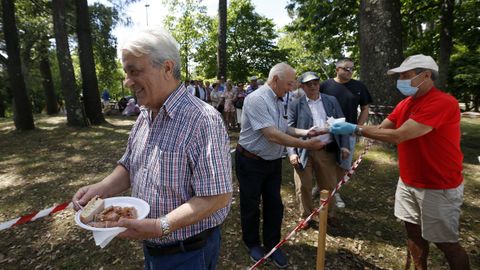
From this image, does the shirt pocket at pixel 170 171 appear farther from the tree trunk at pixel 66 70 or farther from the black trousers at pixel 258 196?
the tree trunk at pixel 66 70

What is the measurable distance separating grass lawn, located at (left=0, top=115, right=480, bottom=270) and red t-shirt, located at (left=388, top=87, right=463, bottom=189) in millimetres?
1359

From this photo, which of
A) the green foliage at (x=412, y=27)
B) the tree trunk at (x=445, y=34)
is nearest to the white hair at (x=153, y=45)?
the green foliage at (x=412, y=27)

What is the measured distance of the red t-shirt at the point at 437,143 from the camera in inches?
101

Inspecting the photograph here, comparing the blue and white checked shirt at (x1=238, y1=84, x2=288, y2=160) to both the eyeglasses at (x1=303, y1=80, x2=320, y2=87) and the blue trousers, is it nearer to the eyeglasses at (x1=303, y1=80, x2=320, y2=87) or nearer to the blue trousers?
the eyeglasses at (x1=303, y1=80, x2=320, y2=87)

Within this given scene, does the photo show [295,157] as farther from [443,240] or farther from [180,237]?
[180,237]

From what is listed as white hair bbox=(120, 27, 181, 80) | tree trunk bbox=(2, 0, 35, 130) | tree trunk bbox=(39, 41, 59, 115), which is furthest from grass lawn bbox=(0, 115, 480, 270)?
tree trunk bbox=(39, 41, 59, 115)

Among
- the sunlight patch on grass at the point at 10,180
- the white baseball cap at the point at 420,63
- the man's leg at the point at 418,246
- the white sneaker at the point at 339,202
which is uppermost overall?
the white baseball cap at the point at 420,63

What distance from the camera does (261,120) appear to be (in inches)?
123

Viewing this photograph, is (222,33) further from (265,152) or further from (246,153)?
(265,152)

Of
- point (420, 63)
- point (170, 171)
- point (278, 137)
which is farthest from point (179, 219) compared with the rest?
point (420, 63)

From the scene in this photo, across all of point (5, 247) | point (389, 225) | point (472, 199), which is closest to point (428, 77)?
point (389, 225)

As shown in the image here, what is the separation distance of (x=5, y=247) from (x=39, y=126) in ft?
33.9

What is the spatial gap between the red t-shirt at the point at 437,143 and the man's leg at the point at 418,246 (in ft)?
1.60

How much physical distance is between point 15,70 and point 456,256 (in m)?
13.5
